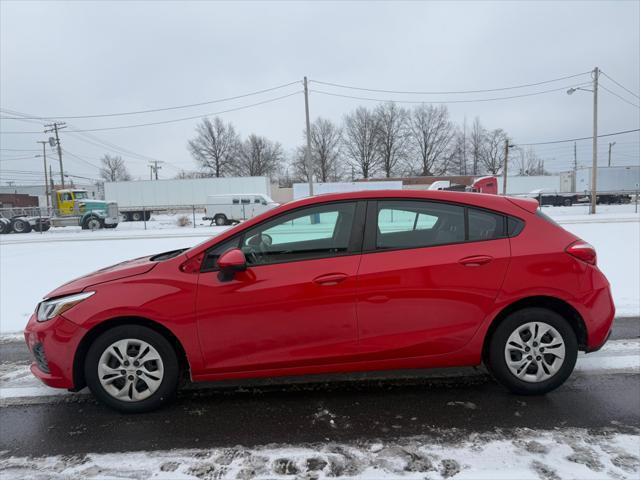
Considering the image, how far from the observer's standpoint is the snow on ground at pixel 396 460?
2.31m

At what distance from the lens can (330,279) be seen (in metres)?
2.95

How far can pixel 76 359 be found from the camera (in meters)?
3.02

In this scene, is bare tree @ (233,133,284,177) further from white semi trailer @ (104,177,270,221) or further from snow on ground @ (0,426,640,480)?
snow on ground @ (0,426,640,480)

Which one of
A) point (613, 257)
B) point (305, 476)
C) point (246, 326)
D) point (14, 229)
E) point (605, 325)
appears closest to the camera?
point (305, 476)

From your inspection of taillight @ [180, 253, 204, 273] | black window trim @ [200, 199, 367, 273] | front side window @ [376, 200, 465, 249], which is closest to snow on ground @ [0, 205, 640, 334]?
front side window @ [376, 200, 465, 249]

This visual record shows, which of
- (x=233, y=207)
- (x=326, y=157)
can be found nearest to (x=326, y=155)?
(x=326, y=157)

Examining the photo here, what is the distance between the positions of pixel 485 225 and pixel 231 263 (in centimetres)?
201

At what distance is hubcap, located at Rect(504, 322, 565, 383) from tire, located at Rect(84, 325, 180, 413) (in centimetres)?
263

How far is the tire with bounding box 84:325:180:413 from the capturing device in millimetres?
2996

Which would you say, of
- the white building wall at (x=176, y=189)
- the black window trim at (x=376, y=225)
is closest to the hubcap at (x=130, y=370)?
the black window trim at (x=376, y=225)

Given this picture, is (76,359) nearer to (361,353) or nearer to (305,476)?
(305,476)

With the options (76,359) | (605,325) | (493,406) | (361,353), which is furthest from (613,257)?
(76,359)

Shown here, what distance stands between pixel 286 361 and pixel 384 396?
886 mm

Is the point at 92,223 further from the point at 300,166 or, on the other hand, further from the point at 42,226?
the point at 300,166
